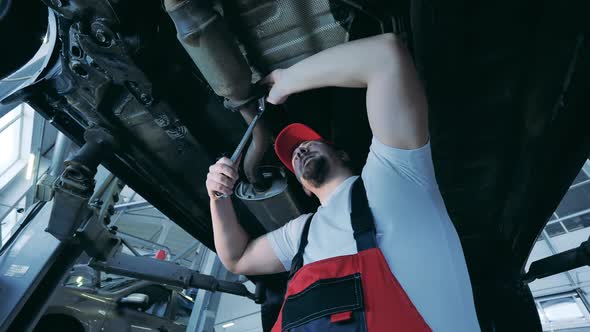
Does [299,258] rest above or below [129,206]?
below

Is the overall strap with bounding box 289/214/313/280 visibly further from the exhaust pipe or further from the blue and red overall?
the exhaust pipe

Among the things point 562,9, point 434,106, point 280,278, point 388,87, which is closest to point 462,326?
point 388,87

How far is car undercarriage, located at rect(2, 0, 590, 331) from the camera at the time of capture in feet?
3.41

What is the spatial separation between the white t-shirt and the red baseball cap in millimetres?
379

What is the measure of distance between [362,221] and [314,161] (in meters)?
0.46

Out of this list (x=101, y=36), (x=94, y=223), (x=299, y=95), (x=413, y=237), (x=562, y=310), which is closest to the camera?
(x=413, y=237)

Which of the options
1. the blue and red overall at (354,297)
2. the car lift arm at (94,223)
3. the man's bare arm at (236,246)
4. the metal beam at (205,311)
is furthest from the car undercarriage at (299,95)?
the metal beam at (205,311)

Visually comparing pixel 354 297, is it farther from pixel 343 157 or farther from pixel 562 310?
pixel 562 310

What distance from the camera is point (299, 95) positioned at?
1.54 m

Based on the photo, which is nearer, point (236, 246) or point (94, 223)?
point (236, 246)

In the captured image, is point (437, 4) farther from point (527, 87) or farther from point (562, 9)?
point (527, 87)

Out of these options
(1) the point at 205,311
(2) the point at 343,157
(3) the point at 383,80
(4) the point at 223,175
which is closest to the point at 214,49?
(4) the point at 223,175

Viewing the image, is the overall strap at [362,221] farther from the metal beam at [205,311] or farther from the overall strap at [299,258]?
the metal beam at [205,311]

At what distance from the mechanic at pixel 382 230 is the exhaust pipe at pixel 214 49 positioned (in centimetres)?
10
